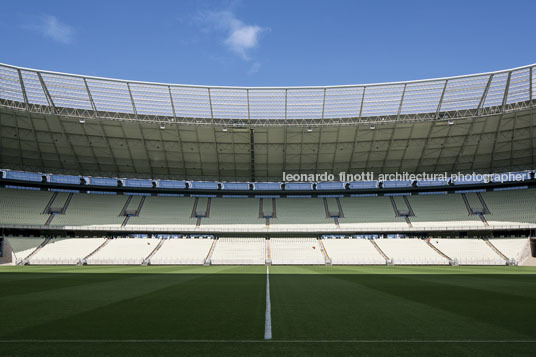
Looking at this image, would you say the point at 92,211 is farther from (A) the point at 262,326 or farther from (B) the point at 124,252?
(A) the point at 262,326

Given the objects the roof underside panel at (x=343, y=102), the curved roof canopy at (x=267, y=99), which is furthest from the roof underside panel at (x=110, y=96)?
the roof underside panel at (x=343, y=102)

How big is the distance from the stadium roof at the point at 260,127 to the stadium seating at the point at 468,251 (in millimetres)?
10831

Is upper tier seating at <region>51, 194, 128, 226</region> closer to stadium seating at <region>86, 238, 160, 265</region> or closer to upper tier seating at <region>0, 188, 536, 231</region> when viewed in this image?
upper tier seating at <region>0, 188, 536, 231</region>

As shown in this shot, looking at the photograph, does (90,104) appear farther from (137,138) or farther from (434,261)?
(434,261)

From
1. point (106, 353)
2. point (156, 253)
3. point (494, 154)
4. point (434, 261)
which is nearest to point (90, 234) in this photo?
point (156, 253)

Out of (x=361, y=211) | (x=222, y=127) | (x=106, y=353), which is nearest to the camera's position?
(x=106, y=353)

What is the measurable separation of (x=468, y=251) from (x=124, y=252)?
42808mm

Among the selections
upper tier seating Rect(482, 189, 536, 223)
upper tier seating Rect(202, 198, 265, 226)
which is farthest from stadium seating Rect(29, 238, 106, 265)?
upper tier seating Rect(482, 189, 536, 223)

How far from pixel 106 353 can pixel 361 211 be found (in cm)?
4892

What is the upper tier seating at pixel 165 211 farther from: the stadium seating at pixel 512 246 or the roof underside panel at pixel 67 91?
the stadium seating at pixel 512 246

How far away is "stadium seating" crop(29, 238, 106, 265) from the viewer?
126 feet

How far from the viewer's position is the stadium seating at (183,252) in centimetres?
3972

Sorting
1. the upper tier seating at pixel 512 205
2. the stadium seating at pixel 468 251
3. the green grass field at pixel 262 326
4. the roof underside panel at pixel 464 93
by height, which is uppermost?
the roof underside panel at pixel 464 93

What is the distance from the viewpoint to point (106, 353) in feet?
14.2
